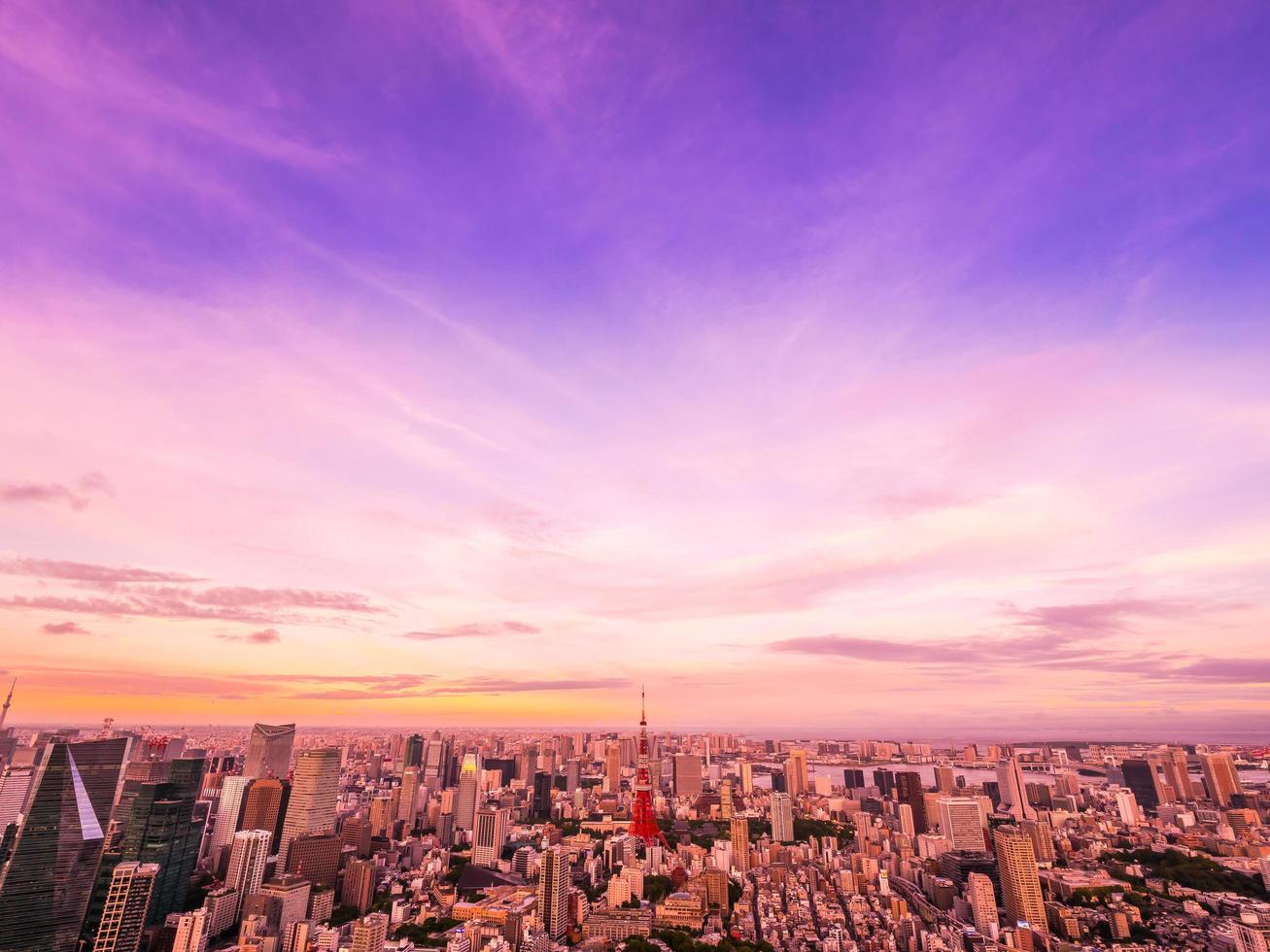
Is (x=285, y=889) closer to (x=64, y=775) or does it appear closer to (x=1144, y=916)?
(x=64, y=775)

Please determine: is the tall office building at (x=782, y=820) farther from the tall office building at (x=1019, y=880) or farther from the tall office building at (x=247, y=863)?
the tall office building at (x=247, y=863)

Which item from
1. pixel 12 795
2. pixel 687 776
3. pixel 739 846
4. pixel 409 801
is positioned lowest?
pixel 739 846

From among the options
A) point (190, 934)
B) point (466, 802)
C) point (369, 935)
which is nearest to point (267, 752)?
point (466, 802)

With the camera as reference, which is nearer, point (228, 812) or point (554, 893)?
point (554, 893)

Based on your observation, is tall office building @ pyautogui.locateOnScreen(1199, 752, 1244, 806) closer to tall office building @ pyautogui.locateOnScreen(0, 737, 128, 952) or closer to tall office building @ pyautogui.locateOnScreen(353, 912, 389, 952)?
tall office building @ pyautogui.locateOnScreen(353, 912, 389, 952)

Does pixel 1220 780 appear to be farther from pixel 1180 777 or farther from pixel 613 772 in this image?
pixel 613 772

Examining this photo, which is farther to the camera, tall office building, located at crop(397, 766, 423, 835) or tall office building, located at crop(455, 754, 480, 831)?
tall office building, located at crop(455, 754, 480, 831)

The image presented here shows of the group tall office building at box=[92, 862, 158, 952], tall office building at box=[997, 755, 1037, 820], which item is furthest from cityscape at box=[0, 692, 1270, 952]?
tall office building at box=[997, 755, 1037, 820]
